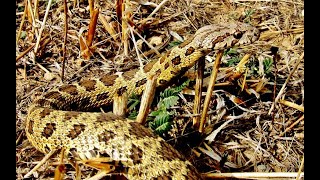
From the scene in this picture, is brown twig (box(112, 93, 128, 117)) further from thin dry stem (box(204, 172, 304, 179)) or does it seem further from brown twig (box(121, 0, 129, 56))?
brown twig (box(121, 0, 129, 56))

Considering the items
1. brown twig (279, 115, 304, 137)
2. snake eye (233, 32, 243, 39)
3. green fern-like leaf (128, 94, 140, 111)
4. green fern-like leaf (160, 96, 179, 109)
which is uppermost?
snake eye (233, 32, 243, 39)

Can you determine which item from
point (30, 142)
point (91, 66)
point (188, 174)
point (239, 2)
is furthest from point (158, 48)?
point (188, 174)

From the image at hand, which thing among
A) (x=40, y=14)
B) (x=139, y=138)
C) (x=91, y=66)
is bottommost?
(x=139, y=138)

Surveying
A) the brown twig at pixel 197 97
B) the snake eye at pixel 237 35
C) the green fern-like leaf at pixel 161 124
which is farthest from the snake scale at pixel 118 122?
the brown twig at pixel 197 97

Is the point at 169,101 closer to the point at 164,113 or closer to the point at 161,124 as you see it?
the point at 164,113

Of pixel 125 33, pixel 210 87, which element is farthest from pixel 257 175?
pixel 125 33

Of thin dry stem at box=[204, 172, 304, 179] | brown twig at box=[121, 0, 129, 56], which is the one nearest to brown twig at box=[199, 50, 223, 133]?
thin dry stem at box=[204, 172, 304, 179]
